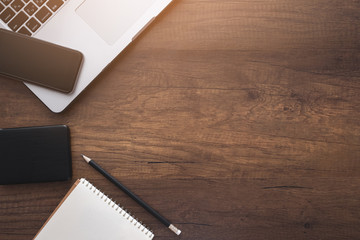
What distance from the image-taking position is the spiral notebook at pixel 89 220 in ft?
2.19

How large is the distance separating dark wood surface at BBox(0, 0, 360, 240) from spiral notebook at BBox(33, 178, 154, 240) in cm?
3

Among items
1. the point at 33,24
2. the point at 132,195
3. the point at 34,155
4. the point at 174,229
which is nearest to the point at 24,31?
the point at 33,24

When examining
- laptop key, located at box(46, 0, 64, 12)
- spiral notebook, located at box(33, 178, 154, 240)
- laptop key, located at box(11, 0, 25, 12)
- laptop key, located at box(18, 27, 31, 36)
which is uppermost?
laptop key, located at box(46, 0, 64, 12)

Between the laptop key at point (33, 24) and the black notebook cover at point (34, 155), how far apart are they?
0.65ft

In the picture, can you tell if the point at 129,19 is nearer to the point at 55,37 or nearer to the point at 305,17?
the point at 55,37

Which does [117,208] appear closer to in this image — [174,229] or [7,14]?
[174,229]

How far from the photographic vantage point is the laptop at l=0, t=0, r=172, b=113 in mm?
672

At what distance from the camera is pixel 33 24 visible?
2.22ft

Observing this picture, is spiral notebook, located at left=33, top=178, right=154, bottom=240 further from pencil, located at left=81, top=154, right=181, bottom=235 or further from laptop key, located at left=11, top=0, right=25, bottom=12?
laptop key, located at left=11, top=0, right=25, bottom=12

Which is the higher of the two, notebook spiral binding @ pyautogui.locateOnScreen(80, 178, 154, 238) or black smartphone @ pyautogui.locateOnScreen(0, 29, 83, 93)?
black smartphone @ pyautogui.locateOnScreen(0, 29, 83, 93)

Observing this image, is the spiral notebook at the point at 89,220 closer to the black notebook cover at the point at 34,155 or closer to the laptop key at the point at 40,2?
the black notebook cover at the point at 34,155

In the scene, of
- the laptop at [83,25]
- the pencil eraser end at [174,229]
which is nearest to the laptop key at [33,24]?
the laptop at [83,25]

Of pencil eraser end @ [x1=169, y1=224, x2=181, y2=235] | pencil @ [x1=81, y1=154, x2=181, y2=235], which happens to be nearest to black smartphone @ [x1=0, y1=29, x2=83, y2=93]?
pencil @ [x1=81, y1=154, x2=181, y2=235]

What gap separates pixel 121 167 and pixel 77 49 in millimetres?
254
